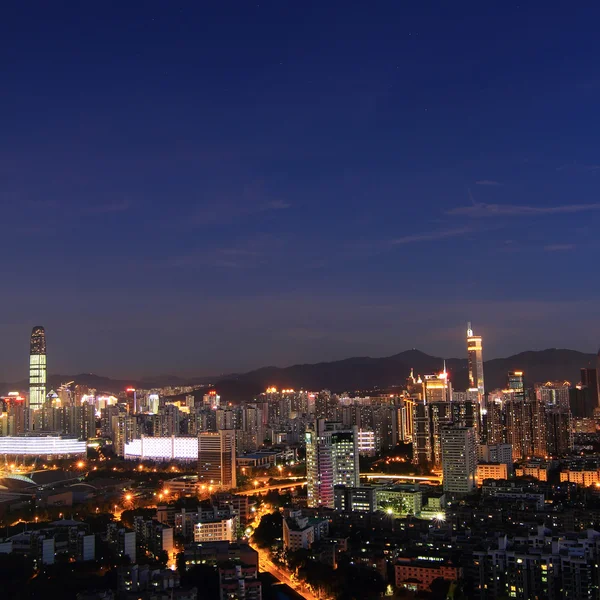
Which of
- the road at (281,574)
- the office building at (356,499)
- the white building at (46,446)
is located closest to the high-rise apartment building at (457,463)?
the office building at (356,499)

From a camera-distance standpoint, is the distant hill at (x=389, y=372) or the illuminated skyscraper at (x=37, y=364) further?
the distant hill at (x=389, y=372)

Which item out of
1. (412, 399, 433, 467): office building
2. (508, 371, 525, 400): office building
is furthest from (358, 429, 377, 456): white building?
(508, 371, 525, 400): office building

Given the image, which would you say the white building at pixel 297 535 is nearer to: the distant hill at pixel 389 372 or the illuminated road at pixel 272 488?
the illuminated road at pixel 272 488

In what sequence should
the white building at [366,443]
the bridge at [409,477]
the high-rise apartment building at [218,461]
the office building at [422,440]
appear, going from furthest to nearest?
the white building at [366,443] → the office building at [422,440] → the bridge at [409,477] → the high-rise apartment building at [218,461]

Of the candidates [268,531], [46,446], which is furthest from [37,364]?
[268,531]

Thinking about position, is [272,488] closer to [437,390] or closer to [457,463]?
[457,463]

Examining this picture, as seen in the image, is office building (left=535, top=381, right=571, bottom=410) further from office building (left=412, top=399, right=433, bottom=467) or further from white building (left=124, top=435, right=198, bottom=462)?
white building (left=124, top=435, right=198, bottom=462)

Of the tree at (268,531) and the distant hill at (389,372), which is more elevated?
the distant hill at (389,372)

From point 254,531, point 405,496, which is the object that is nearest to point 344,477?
point 405,496

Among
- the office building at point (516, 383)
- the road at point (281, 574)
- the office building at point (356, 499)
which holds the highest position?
the office building at point (516, 383)
